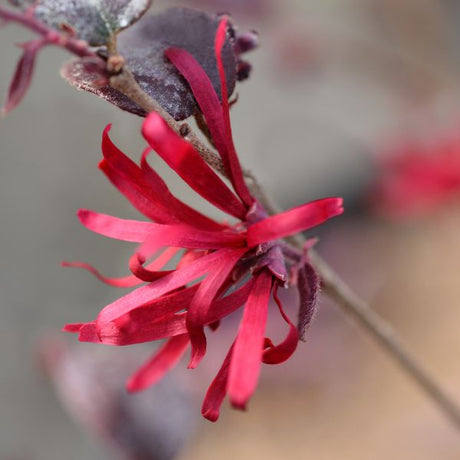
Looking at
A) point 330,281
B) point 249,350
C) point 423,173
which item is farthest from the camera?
point 423,173

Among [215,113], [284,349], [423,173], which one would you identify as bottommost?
[423,173]

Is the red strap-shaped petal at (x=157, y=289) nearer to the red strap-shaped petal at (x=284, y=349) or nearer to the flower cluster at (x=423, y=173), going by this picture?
the red strap-shaped petal at (x=284, y=349)

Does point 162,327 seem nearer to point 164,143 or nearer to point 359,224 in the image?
point 164,143

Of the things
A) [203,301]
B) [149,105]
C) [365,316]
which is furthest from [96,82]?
[365,316]

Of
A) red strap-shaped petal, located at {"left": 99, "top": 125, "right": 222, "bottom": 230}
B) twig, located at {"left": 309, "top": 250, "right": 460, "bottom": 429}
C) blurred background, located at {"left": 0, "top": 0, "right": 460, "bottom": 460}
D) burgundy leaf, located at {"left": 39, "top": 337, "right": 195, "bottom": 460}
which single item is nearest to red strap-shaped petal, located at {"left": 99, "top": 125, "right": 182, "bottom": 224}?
red strap-shaped petal, located at {"left": 99, "top": 125, "right": 222, "bottom": 230}

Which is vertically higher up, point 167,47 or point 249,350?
point 167,47

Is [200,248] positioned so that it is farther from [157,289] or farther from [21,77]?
[21,77]
